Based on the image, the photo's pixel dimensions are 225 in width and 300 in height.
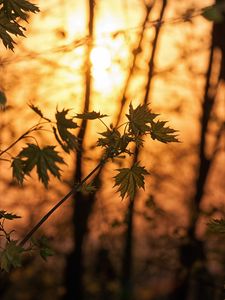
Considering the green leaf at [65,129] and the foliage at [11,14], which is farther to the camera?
the foliage at [11,14]

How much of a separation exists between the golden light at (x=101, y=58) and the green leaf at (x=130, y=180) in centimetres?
413

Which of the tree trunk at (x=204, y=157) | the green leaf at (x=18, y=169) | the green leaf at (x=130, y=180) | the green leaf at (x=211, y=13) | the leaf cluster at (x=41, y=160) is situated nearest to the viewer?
the leaf cluster at (x=41, y=160)

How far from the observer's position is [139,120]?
2.68 m

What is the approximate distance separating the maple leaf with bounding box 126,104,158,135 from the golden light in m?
4.12

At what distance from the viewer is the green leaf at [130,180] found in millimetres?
2750

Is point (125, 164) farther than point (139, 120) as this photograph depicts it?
Yes

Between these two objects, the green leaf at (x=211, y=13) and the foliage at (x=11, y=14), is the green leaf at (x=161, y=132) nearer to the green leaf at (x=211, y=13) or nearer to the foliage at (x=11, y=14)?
the foliage at (x=11, y=14)

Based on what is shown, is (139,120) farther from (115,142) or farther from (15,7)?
(15,7)

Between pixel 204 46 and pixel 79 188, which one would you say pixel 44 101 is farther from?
pixel 79 188

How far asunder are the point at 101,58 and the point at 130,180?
4302 mm

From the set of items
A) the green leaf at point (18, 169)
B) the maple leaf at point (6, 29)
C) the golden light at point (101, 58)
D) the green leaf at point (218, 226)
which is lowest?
the green leaf at point (218, 226)

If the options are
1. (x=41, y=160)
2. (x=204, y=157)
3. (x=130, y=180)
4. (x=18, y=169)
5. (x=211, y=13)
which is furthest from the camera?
(x=204, y=157)

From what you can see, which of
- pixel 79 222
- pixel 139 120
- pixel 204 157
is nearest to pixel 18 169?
pixel 139 120

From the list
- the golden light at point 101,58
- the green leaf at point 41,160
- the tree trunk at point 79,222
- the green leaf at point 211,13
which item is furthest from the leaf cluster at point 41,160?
the golden light at point 101,58
